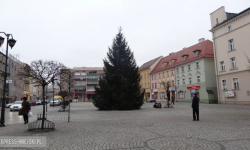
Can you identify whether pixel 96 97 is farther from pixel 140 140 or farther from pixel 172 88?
pixel 172 88

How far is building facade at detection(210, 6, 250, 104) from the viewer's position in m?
30.8

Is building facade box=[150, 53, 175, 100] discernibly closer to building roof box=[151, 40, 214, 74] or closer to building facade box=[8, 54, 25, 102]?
building roof box=[151, 40, 214, 74]

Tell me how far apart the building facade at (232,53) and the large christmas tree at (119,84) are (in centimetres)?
1722

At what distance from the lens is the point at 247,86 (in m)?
30.8

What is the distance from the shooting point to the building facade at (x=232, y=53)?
3080 cm

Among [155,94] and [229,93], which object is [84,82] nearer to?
[155,94]

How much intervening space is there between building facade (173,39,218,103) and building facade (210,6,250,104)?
4146 millimetres

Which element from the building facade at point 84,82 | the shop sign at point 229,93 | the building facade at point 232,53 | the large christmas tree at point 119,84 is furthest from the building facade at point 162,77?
the building facade at point 84,82

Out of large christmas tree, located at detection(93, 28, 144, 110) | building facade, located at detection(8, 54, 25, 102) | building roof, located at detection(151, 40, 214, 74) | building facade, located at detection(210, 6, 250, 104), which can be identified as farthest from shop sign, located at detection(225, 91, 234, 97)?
building facade, located at detection(8, 54, 25, 102)

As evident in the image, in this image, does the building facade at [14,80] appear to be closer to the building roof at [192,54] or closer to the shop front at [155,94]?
the shop front at [155,94]

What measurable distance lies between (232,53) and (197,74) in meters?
10.7

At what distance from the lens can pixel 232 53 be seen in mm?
33469

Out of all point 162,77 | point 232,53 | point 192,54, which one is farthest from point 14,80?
point 232,53

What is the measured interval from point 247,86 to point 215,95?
9827mm
